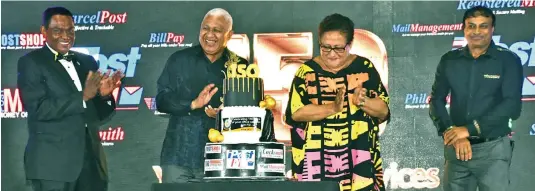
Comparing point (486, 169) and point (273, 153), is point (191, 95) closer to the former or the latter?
point (486, 169)

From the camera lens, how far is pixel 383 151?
5.84 meters

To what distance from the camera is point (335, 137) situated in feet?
14.8

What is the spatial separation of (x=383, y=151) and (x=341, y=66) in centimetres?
145

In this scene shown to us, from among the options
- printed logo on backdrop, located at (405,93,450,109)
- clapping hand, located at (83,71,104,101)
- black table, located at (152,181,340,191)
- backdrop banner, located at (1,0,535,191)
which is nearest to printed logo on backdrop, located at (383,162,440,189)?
backdrop banner, located at (1,0,535,191)

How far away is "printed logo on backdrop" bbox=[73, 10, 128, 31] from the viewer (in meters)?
5.96

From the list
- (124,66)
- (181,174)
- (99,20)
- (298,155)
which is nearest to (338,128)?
(298,155)

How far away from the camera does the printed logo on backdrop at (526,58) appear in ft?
18.9

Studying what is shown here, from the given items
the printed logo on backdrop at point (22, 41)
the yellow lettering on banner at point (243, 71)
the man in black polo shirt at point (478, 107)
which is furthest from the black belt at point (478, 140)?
the printed logo on backdrop at point (22, 41)

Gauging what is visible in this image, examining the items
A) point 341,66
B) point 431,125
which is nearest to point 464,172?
point 431,125

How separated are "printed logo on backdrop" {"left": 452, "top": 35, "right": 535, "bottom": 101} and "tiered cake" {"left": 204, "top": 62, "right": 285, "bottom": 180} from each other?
8.77 ft

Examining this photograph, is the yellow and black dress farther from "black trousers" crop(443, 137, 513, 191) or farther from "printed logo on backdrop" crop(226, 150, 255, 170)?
"printed logo on backdrop" crop(226, 150, 255, 170)

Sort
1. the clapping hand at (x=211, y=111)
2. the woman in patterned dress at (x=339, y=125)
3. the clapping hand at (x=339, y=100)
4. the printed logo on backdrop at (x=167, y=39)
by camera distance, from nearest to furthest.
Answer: the clapping hand at (x=339, y=100) < the woman in patterned dress at (x=339, y=125) < the clapping hand at (x=211, y=111) < the printed logo on backdrop at (x=167, y=39)

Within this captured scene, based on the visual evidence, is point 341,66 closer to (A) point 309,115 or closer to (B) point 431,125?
(A) point 309,115

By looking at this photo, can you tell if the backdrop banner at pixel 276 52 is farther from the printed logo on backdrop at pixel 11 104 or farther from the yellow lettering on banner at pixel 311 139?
the yellow lettering on banner at pixel 311 139
